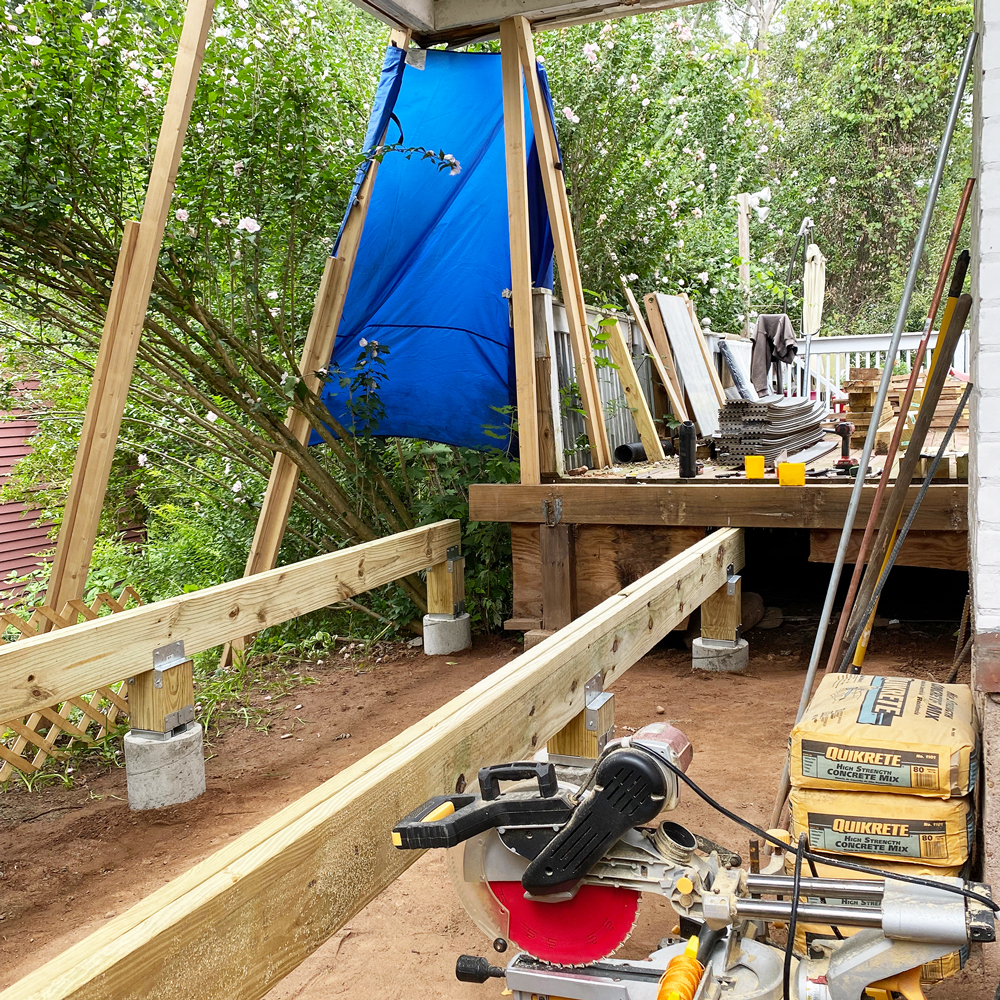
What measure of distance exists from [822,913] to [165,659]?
2.60m

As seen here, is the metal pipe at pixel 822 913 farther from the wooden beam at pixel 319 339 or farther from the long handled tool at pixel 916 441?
the wooden beam at pixel 319 339

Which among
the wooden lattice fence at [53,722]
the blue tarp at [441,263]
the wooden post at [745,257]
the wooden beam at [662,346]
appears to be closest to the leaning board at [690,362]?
the wooden beam at [662,346]

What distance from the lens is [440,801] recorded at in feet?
5.57

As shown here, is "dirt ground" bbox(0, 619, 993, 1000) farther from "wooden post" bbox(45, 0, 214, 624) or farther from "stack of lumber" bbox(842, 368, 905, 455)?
"stack of lumber" bbox(842, 368, 905, 455)

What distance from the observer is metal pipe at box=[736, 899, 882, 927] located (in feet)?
5.01

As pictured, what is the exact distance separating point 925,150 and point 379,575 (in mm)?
19157

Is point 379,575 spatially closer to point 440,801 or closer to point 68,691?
point 68,691

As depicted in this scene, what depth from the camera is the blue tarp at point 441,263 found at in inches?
222

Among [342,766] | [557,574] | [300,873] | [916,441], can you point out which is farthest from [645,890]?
[557,574]

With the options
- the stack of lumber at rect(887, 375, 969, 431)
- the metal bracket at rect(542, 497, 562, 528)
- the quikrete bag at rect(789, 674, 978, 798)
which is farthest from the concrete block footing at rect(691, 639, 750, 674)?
the quikrete bag at rect(789, 674, 978, 798)

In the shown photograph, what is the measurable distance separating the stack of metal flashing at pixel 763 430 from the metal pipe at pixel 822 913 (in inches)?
181

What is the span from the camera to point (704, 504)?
4.81m

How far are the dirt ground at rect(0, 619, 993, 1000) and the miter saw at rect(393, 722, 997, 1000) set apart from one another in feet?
1.87

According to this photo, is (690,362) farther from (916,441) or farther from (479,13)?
(916,441)
